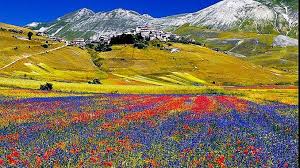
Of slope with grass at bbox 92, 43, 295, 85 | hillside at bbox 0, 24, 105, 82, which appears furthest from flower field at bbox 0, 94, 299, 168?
slope with grass at bbox 92, 43, 295, 85

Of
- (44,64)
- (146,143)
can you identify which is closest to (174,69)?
(44,64)

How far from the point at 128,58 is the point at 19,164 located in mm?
166992

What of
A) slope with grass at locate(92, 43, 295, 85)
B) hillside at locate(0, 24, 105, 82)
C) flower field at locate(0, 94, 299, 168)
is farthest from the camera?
slope with grass at locate(92, 43, 295, 85)

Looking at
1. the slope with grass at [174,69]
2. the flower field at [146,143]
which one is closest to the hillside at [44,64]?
the slope with grass at [174,69]

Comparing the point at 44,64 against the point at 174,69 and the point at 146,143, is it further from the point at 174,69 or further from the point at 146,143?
the point at 146,143

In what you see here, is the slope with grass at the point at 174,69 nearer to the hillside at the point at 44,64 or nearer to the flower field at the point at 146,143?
the hillside at the point at 44,64

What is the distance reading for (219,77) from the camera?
6220 inches

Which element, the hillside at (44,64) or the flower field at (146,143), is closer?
the flower field at (146,143)

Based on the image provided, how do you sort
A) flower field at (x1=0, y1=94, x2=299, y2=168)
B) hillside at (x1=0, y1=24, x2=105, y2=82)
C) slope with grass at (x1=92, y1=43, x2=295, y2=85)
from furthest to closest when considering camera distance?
slope with grass at (x1=92, y1=43, x2=295, y2=85) < hillside at (x1=0, y1=24, x2=105, y2=82) < flower field at (x1=0, y1=94, x2=299, y2=168)

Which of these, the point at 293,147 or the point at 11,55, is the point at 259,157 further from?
the point at 11,55

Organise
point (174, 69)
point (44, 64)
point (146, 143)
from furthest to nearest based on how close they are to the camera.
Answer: point (174, 69)
point (44, 64)
point (146, 143)

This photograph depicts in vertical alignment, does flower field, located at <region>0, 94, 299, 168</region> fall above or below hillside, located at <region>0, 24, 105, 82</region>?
above

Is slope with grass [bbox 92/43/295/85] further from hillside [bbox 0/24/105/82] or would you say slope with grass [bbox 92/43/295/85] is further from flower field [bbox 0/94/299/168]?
flower field [bbox 0/94/299/168]

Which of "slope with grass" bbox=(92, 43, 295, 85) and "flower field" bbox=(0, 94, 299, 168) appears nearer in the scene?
"flower field" bbox=(0, 94, 299, 168)
